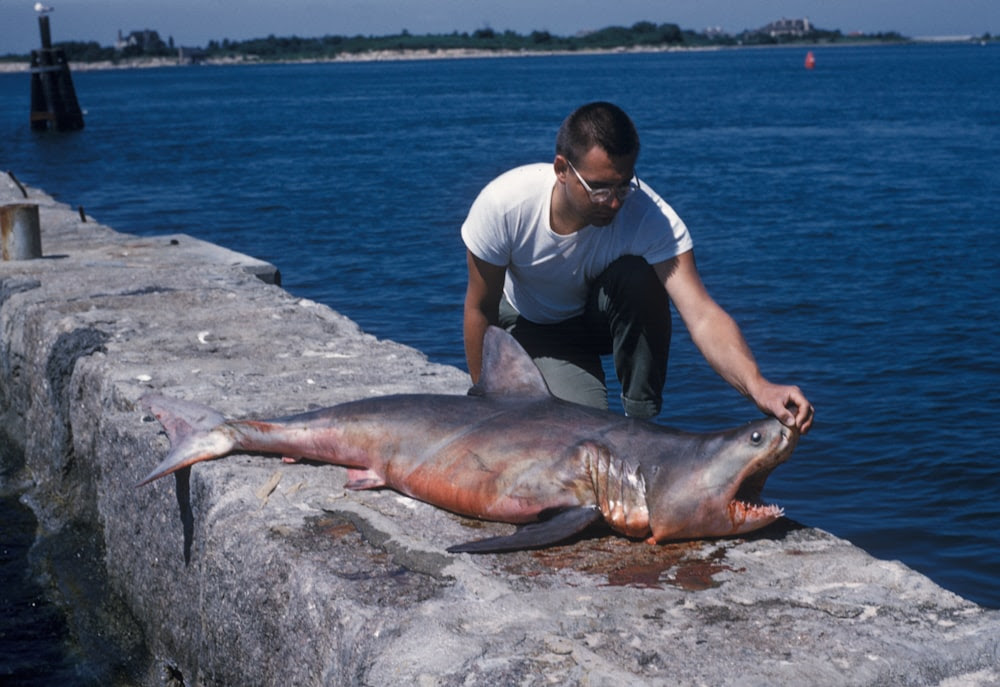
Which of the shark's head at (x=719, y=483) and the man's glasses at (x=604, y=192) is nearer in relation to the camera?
the shark's head at (x=719, y=483)

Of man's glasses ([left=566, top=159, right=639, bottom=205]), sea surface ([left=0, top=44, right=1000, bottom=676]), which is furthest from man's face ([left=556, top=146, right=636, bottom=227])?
sea surface ([left=0, top=44, right=1000, bottom=676])

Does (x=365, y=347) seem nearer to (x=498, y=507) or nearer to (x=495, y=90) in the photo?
(x=498, y=507)

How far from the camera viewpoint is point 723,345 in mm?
4176

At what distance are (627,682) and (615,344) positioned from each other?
228 centimetres

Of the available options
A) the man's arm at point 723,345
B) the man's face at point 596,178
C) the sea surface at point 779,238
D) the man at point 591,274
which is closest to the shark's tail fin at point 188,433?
the man at point 591,274

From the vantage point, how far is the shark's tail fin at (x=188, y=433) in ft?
13.6

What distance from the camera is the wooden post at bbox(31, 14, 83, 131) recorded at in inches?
1677

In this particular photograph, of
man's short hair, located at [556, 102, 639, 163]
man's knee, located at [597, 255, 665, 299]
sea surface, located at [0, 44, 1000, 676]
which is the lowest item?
sea surface, located at [0, 44, 1000, 676]

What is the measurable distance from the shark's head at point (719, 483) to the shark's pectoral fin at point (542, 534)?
21 centimetres

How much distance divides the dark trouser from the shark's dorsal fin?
2.23ft

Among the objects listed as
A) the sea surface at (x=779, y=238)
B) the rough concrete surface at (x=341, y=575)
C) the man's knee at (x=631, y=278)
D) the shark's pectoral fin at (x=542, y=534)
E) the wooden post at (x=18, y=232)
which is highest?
the man's knee at (x=631, y=278)

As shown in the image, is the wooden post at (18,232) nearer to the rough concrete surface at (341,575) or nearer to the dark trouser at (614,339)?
the rough concrete surface at (341,575)

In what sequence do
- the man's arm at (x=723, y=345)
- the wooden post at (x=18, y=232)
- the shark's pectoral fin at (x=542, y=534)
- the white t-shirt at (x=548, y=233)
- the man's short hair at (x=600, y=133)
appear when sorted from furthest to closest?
1. the wooden post at (x=18, y=232)
2. the white t-shirt at (x=548, y=233)
3. the man's short hair at (x=600, y=133)
4. the man's arm at (x=723, y=345)
5. the shark's pectoral fin at (x=542, y=534)

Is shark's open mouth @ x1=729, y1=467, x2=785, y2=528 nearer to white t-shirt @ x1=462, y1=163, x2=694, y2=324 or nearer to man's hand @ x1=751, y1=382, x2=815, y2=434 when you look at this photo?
man's hand @ x1=751, y1=382, x2=815, y2=434
